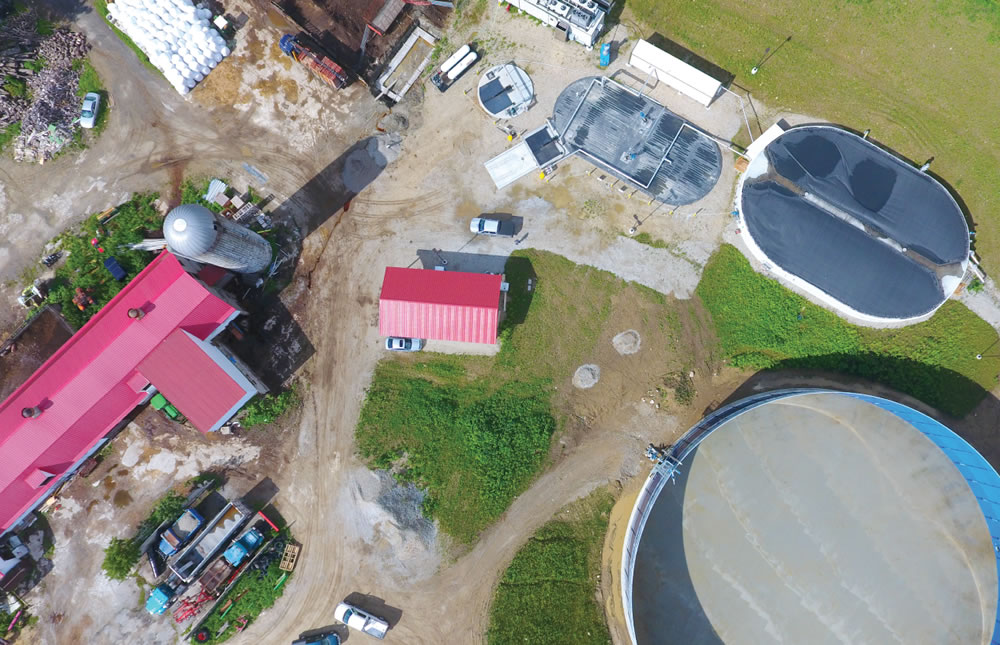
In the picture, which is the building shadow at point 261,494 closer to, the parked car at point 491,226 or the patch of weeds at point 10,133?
the parked car at point 491,226

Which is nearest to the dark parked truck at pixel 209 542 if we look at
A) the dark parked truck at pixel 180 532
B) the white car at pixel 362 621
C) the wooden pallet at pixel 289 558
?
the dark parked truck at pixel 180 532

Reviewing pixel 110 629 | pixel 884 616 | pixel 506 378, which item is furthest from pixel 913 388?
pixel 110 629

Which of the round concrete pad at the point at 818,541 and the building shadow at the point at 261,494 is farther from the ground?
the round concrete pad at the point at 818,541

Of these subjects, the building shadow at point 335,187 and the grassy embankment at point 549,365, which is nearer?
the grassy embankment at point 549,365

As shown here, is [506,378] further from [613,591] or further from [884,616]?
[884,616]

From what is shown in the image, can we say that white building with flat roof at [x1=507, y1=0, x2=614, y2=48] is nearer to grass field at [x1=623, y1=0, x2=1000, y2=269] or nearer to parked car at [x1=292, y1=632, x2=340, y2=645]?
grass field at [x1=623, y1=0, x2=1000, y2=269]

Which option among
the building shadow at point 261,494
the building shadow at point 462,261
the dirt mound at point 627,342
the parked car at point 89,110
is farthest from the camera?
the parked car at point 89,110

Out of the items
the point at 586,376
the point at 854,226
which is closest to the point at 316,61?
the point at 586,376

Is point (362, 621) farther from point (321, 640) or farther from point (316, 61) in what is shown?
point (316, 61)
